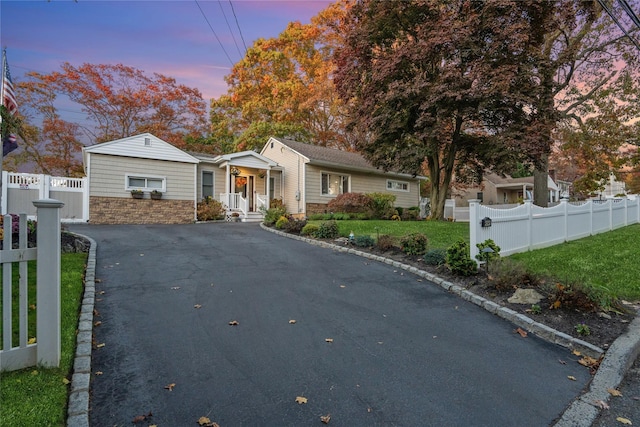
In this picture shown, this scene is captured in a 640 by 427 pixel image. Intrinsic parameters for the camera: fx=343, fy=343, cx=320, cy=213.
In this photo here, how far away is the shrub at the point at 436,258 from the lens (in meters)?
6.85

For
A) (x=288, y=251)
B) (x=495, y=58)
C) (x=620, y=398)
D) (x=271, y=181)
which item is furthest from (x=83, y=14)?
(x=620, y=398)

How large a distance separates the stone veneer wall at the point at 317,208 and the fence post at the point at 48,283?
15.6m

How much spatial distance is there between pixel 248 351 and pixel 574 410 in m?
2.87

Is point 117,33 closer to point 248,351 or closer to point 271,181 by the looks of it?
point 271,181

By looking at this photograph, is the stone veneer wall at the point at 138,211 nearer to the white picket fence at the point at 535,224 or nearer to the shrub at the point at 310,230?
the shrub at the point at 310,230

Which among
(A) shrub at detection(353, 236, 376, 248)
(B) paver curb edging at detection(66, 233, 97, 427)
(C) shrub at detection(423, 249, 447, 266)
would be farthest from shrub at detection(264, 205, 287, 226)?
(B) paver curb edging at detection(66, 233, 97, 427)

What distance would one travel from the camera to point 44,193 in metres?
13.7

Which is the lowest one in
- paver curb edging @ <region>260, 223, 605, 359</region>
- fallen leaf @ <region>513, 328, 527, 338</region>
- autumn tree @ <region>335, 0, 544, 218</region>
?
fallen leaf @ <region>513, 328, 527, 338</region>

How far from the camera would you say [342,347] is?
369 centimetres

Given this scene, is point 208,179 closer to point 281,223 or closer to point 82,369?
point 281,223

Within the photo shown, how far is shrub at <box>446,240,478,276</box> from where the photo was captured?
240 inches

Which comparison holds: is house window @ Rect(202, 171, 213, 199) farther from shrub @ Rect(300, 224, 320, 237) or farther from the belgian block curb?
the belgian block curb

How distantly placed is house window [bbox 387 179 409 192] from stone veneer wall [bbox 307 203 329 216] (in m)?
6.22

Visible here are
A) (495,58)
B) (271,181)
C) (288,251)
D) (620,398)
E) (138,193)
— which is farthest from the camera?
(271,181)
